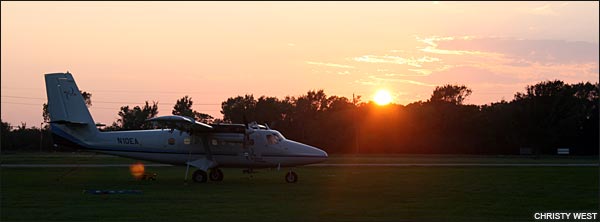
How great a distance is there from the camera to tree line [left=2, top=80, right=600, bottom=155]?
96.7 m

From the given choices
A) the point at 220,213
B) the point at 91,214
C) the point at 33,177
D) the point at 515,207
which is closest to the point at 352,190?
the point at 515,207

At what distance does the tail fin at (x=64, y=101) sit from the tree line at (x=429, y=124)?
2207 inches

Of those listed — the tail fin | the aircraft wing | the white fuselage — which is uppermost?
the tail fin

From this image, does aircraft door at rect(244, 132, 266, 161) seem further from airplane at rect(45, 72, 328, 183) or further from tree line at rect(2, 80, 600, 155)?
tree line at rect(2, 80, 600, 155)

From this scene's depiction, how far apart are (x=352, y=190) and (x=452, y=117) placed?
84390 mm

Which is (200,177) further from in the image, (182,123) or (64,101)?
(64,101)

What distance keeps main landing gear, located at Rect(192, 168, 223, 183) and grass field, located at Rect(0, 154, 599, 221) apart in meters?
0.96

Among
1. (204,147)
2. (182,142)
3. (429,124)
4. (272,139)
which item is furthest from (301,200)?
(429,124)

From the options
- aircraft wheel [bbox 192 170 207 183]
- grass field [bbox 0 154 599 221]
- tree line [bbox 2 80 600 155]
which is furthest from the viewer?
tree line [bbox 2 80 600 155]

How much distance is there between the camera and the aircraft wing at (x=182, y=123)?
96.9 feet

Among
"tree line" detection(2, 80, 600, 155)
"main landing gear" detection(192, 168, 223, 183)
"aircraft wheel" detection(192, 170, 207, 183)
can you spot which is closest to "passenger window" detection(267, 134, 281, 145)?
"main landing gear" detection(192, 168, 223, 183)

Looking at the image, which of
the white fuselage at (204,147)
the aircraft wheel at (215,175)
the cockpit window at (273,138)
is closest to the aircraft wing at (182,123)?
the white fuselage at (204,147)

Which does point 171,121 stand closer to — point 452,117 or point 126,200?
point 126,200

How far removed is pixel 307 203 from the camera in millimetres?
21141
